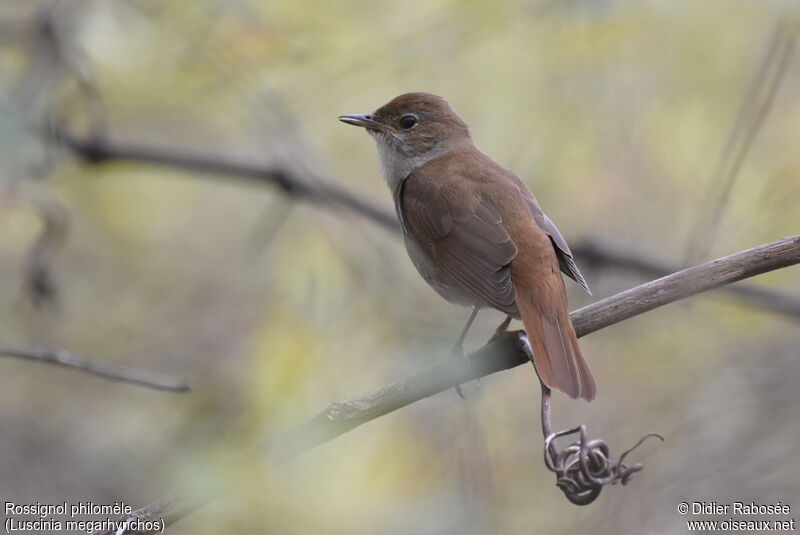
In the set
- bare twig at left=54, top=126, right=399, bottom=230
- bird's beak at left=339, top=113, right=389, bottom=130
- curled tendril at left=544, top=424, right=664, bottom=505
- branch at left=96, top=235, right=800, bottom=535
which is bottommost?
curled tendril at left=544, top=424, right=664, bottom=505

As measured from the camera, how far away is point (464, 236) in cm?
411

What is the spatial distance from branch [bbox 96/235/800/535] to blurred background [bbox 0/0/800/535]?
3.47 ft

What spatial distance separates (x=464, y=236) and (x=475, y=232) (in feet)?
0.18

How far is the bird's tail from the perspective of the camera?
324cm

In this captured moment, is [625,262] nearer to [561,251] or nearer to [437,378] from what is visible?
[561,251]

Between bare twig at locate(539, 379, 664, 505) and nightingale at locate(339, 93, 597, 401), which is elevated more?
nightingale at locate(339, 93, 597, 401)

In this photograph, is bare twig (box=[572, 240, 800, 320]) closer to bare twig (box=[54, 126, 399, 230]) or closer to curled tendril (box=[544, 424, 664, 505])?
bare twig (box=[54, 126, 399, 230])

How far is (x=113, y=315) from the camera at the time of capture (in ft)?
21.4

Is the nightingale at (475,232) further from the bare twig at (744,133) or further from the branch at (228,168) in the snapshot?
the bare twig at (744,133)

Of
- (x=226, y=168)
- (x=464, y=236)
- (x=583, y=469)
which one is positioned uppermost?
(x=226, y=168)

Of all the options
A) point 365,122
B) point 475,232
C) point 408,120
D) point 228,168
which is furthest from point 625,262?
point 228,168

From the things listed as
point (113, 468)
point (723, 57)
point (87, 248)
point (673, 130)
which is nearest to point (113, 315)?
point (87, 248)

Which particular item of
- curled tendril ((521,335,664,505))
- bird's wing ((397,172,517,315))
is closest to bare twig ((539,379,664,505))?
curled tendril ((521,335,664,505))

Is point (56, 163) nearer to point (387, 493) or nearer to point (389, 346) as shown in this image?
point (389, 346)
